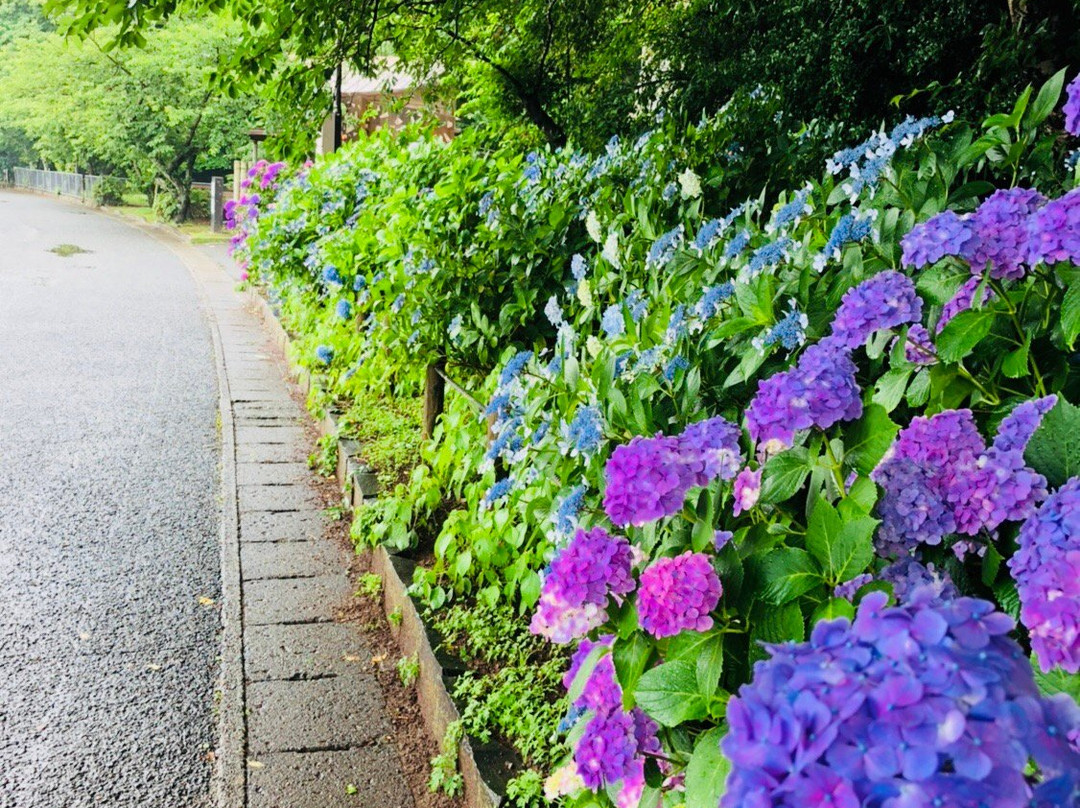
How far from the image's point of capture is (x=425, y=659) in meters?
2.94

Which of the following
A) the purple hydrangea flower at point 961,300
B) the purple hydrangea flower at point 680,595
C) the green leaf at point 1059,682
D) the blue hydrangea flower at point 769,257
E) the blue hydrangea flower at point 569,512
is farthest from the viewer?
the blue hydrangea flower at point 769,257

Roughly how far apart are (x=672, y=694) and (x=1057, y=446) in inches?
22.9

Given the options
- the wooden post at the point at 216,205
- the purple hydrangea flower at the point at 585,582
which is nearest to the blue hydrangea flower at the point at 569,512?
the purple hydrangea flower at the point at 585,582

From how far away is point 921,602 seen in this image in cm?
73

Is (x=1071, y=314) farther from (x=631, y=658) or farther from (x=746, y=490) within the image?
(x=631, y=658)

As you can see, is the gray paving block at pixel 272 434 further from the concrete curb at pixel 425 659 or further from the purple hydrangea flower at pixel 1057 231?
the purple hydrangea flower at pixel 1057 231

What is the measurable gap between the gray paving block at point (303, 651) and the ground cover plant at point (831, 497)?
2.36ft

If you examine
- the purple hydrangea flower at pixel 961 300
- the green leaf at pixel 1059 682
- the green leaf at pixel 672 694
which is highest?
the purple hydrangea flower at pixel 961 300

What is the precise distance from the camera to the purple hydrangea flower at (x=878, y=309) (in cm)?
140

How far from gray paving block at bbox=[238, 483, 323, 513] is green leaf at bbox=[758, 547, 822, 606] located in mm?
3599

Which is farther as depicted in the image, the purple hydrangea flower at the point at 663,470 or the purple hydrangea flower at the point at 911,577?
the purple hydrangea flower at the point at 663,470

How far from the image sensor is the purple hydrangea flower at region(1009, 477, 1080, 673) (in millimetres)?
913

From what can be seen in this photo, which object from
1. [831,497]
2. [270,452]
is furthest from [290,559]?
[831,497]

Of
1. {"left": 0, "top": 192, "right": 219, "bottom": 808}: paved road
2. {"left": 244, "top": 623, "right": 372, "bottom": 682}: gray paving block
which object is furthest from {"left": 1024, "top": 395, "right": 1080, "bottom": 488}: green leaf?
{"left": 244, "top": 623, "right": 372, "bottom": 682}: gray paving block
